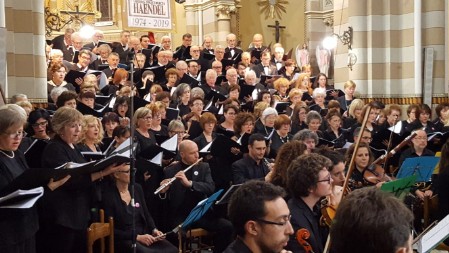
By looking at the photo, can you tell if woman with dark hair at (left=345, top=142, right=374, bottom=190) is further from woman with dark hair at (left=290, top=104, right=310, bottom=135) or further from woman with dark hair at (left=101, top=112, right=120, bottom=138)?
woman with dark hair at (left=290, top=104, right=310, bottom=135)

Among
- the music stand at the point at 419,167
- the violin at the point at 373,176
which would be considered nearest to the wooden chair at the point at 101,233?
the violin at the point at 373,176

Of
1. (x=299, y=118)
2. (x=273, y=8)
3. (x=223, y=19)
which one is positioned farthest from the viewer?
(x=273, y=8)

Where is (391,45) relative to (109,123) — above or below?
above

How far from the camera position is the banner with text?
11.9 meters

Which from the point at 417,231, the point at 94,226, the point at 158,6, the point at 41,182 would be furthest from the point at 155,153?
the point at 158,6

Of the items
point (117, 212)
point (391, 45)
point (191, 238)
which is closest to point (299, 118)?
point (191, 238)

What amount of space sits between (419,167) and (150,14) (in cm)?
653

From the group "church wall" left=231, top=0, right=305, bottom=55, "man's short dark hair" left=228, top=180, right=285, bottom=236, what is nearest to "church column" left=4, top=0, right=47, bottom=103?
"man's short dark hair" left=228, top=180, right=285, bottom=236

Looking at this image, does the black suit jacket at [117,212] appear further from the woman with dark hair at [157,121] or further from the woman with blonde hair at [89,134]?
the woman with dark hair at [157,121]

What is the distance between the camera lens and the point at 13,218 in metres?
4.65

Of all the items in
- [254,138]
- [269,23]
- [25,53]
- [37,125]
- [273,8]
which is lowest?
[254,138]

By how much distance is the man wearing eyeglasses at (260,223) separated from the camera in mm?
3346

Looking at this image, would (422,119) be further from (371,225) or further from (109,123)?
(371,225)

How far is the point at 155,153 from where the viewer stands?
274 inches
